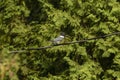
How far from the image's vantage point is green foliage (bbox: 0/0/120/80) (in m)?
5.39

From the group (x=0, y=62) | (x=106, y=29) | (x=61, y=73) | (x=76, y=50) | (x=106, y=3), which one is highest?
(x=0, y=62)

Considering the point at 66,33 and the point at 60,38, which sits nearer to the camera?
the point at 60,38

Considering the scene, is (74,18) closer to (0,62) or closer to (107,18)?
(107,18)

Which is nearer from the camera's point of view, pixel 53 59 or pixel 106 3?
pixel 106 3

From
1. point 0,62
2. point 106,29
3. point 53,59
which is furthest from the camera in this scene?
point 53,59

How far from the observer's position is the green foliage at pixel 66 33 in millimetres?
5391

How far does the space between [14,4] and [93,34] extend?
1.63 meters

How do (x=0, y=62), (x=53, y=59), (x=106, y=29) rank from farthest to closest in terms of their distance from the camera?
1. (x=53, y=59)
2. (x=106, y=29)
3. (x=0, y=62)

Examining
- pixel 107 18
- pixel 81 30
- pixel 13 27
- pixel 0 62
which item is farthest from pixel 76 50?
pixel 0 62

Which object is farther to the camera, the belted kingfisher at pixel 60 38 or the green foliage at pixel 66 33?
the belted kingfisher at pixel 60 38

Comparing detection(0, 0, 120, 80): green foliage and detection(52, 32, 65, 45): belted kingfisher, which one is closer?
detection(0, 0, 120, 80): green foliage

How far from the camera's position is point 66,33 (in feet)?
19.0

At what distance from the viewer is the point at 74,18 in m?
5.67

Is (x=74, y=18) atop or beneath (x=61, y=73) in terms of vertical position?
atop
